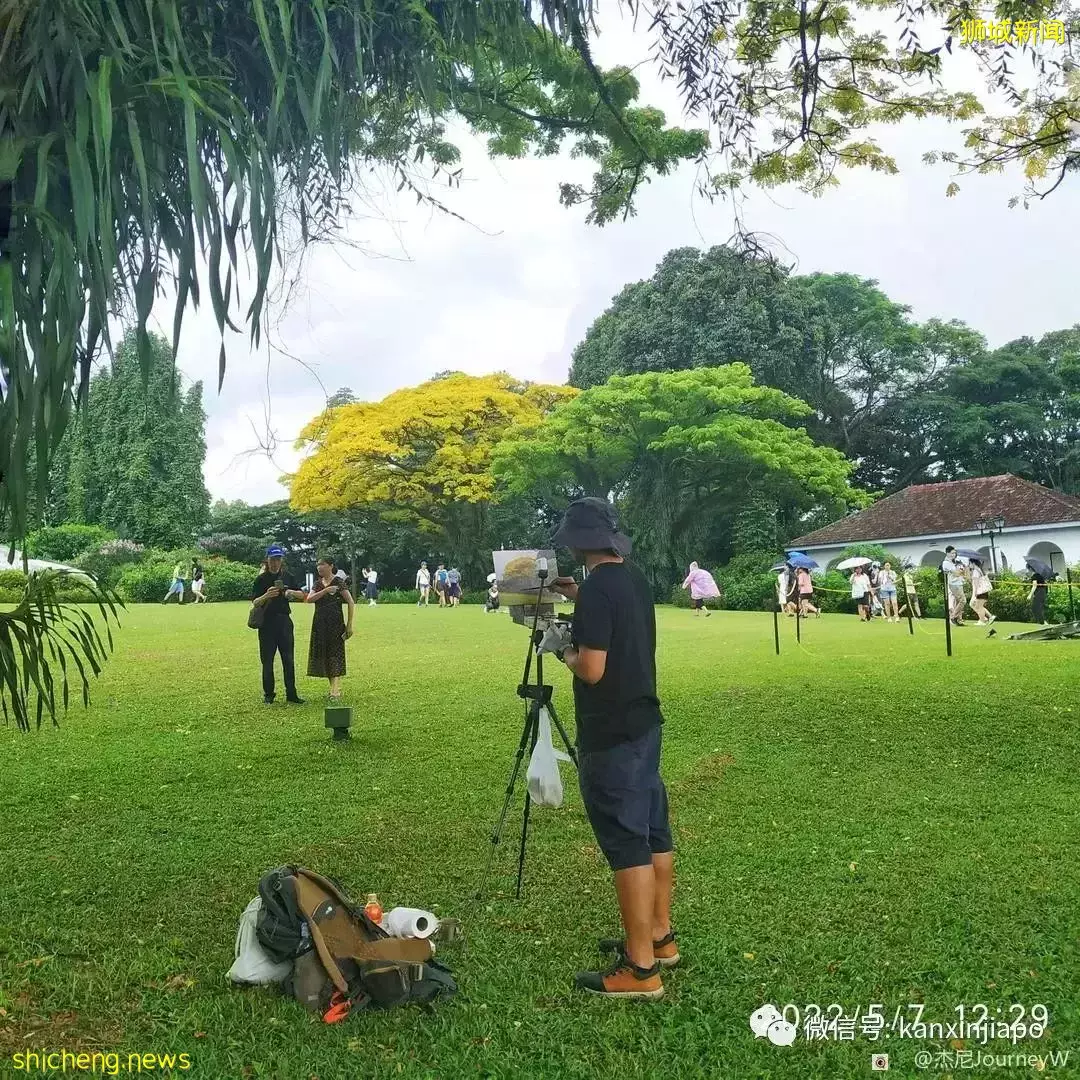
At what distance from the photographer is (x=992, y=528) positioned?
2467 cm

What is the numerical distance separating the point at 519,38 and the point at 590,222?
3.59 m

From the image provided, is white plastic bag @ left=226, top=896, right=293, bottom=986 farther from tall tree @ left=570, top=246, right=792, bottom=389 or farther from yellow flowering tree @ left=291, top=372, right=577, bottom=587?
tall tree @ left=570, top=246, right=792, bottom=389

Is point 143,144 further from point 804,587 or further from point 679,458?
point 679,458

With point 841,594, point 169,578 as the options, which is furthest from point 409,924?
point 169,578

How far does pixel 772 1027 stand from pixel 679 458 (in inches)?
996

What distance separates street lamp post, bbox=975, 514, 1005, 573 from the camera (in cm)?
2470

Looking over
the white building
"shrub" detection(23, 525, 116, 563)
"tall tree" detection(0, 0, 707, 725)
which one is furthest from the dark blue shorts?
"shrub" detection(23, 525, 116, 563)

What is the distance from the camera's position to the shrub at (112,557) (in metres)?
27.1

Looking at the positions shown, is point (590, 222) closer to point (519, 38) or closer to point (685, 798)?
point (519, 38)

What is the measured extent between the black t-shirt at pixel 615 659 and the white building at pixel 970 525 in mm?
24234

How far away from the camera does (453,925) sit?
10.9 feet

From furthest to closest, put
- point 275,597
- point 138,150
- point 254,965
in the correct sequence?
point 275,597 < point 254,965 < point 138,150

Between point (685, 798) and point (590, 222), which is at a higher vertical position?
point (590, 222)

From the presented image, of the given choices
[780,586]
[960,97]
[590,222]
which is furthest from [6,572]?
[960,97]
